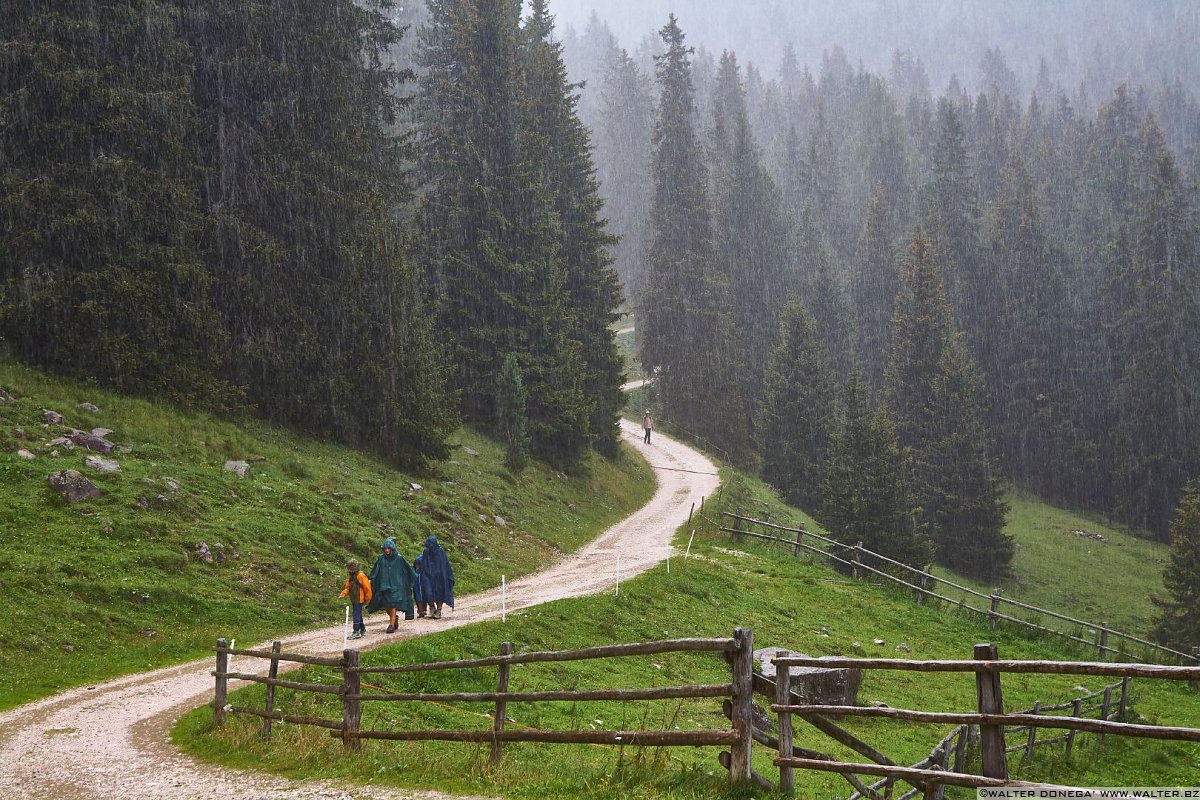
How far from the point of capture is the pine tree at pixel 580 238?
158 ft

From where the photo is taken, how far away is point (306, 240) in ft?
96.3

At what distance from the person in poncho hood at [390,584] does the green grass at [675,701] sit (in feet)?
5.55

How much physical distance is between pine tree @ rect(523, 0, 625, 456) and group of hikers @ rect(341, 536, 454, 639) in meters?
28.2

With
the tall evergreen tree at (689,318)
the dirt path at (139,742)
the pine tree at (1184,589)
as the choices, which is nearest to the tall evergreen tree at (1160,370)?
the pine tree at (1184,589)

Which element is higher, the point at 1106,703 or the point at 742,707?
the point at 742,707

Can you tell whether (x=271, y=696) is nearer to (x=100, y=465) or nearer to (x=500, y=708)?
(x=500, y=708)

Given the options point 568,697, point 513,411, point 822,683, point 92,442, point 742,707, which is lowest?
point 822,683

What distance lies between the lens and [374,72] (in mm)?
35469

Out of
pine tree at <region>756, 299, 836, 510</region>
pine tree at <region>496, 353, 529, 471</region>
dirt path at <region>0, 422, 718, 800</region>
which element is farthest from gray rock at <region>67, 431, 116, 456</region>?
pine tree at <region>756, 299, 836, 510</region>

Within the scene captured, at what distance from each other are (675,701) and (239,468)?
13.9 meters

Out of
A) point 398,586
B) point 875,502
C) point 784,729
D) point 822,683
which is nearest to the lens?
point 784,729

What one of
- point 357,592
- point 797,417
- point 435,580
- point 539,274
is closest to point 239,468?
point 435,580

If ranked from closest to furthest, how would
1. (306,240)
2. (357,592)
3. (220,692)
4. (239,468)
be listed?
(220,692) < (357,592) < (239,468) < (306,240)

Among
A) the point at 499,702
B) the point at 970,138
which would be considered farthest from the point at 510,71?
the point at 970,138
